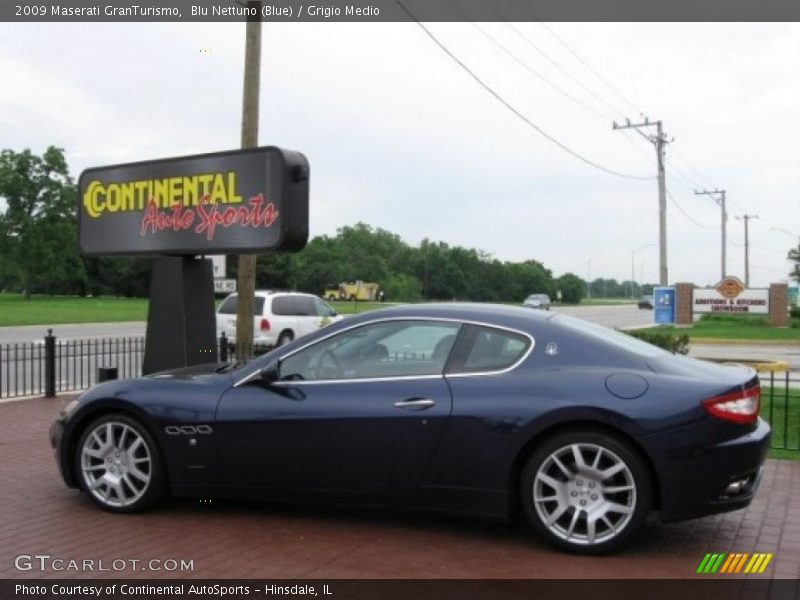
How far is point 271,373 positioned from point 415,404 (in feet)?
3.18

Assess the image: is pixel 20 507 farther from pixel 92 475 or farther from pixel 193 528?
pixel 193 528

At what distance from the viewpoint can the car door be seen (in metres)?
4.74

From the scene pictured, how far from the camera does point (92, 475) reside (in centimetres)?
542

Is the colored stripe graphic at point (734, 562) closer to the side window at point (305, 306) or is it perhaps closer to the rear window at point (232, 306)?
the rear window at point (232, 306)

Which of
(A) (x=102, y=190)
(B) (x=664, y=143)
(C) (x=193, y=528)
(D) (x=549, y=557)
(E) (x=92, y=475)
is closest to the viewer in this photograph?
(D) (x=549, y=557)

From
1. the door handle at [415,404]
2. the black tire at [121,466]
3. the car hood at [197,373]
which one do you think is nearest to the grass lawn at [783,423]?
the door handle at [415,404]

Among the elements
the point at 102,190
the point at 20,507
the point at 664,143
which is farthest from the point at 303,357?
the point at 664,143

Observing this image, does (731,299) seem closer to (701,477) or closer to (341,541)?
(701,477)

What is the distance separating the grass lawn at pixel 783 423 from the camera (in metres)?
7.64

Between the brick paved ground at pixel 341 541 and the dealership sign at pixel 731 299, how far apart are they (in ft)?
115

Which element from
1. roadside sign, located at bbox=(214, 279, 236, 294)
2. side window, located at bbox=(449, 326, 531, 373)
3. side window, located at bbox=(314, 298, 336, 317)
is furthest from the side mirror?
side window, located at bbox=(314, 298, 336, 317)

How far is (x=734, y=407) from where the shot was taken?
447 centimetres

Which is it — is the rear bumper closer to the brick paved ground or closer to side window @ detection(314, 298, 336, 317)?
the brick paved ground
